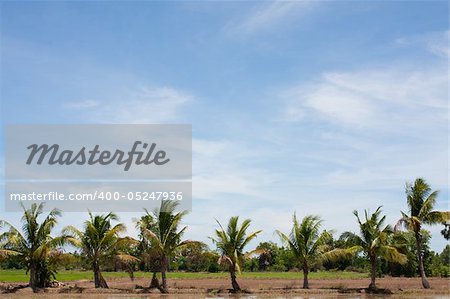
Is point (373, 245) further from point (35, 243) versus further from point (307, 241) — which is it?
point (35, 243)

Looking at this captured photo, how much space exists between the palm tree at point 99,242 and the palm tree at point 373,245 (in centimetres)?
1206

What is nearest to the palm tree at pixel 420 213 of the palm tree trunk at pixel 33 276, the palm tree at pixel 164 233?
the palm tree at pixel 164 233

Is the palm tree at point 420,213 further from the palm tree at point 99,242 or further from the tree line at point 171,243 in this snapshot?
the palm tree at point 99,242

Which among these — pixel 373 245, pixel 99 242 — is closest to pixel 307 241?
pixel 373 245

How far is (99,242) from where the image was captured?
29.8 m

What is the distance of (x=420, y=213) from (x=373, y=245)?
331 centimetres

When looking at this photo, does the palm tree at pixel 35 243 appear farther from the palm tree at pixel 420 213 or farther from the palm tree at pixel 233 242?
the palm tree at pixel 420 213

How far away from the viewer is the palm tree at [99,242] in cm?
2950

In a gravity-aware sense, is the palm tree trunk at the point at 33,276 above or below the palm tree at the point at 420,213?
below

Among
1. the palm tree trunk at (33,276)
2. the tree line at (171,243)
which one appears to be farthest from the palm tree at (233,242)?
the palm tree trunk at (33,276)

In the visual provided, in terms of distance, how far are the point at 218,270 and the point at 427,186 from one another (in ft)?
105

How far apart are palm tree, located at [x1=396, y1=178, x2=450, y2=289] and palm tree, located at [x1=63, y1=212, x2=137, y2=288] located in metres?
16.0

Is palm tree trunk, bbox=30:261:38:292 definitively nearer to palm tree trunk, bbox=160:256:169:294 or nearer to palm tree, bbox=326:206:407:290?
palm tree trunk, bbox=160:256:169:294

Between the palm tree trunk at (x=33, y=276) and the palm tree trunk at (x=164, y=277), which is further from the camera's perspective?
the palm tree trunk at (x=33, y=276)
